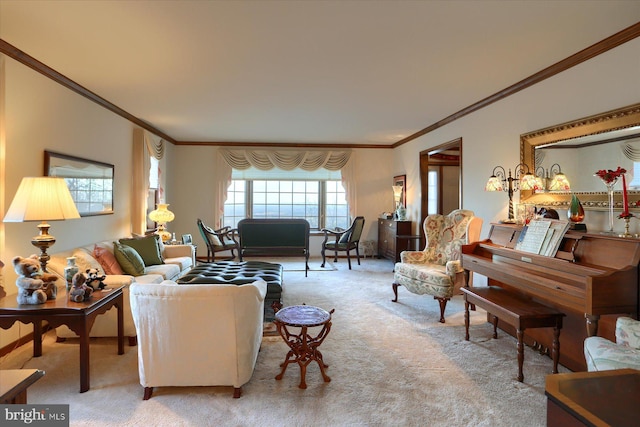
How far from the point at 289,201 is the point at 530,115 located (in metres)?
5.34

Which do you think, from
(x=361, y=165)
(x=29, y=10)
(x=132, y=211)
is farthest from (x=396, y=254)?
(x=29, y=10)

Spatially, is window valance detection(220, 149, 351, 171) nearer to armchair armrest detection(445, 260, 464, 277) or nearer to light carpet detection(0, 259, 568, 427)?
armchair armrest detection(445, 260, 464, 277)

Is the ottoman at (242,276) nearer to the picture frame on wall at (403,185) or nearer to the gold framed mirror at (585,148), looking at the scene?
the gold framed mirror at (585,148)

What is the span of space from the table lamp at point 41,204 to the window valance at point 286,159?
5160 mm

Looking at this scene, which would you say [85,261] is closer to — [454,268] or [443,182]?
[454,268]

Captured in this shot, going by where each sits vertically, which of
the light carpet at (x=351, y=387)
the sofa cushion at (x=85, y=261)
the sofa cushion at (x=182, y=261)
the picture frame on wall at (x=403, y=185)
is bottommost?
the light carpet at (x=351, y=387)

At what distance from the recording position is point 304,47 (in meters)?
3.00

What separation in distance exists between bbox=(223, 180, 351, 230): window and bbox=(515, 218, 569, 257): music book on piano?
5.26m

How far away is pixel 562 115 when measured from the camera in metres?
3.35

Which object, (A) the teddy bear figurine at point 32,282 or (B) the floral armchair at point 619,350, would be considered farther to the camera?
(A) the teddy bear figurine at point 32,282

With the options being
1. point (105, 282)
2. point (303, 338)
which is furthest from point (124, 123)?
point (303, 338)

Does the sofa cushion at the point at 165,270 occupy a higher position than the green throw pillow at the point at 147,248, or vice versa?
the green throw pillow at the point at 147,248

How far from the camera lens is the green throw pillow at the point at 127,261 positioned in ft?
12.7

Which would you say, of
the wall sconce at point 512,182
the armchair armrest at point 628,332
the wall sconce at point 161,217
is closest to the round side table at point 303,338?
the armchair armrest at point 628,332
